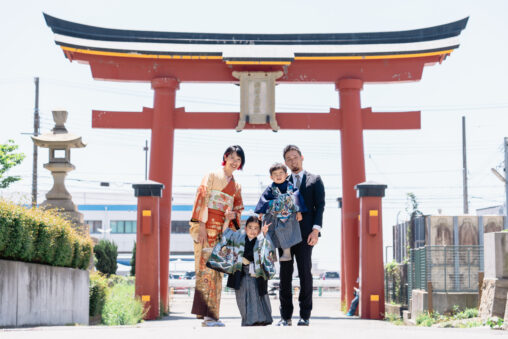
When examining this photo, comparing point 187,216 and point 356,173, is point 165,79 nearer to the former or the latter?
point 356,173

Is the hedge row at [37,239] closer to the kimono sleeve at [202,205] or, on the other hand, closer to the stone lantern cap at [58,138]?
the kimono sleeve at [202,205]

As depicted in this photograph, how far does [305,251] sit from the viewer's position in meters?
7.24

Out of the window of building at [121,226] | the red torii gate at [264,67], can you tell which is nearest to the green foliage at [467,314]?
the red torii gate at [264,67]

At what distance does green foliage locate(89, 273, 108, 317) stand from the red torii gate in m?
2.68

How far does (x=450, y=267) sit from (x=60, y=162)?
33.4 ft

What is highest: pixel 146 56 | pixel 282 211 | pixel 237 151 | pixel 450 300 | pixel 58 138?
pixel 146 56

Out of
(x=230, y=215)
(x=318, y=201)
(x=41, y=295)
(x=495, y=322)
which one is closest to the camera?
A: (x=318, y=201)

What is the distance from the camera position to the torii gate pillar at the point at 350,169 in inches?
619

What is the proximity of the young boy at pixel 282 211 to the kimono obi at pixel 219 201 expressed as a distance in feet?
1.67

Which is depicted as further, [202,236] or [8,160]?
[8,160]

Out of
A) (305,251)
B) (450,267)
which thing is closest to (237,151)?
(305,251)

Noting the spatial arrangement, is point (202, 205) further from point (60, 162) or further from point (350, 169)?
point (60, 162)

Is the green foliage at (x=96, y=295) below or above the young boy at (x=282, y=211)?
below

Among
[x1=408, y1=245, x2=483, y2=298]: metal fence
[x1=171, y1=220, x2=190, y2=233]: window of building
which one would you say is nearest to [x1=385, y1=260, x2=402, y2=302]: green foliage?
[x1=408, y1=245, x2=483, y2=298]: metal fence
